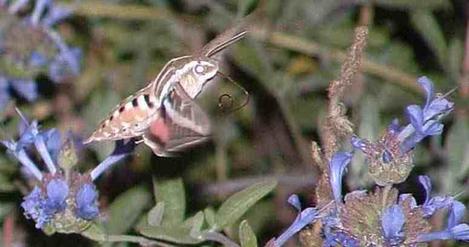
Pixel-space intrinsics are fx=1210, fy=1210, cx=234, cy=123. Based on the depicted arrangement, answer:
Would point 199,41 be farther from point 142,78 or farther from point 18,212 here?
point 18,212

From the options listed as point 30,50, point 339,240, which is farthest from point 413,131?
point 30,50

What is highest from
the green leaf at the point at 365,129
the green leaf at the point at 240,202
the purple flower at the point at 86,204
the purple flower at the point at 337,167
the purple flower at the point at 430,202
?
the purple flower at the point at 337,167

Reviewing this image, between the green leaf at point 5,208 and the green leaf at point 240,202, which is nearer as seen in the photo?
the green leaf at point 240,202

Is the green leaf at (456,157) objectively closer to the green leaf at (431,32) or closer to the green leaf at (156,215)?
the green leaf at (431,32)

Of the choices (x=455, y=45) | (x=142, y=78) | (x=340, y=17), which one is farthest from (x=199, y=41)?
(x=455, y=45)

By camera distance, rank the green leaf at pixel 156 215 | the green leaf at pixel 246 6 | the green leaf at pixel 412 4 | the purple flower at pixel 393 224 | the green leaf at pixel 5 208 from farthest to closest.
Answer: the green leaf at pixel 412 4 → the green leaf at pixel 5 208 → the green leaf at pixel 246 6 → the green leaf at pixel 156 215 → the purple flower at pixel 393 224

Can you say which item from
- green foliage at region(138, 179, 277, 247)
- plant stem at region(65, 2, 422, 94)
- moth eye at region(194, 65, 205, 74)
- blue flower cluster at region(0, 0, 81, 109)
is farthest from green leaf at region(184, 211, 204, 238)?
plant stem at region(65, 2, 422, 94)

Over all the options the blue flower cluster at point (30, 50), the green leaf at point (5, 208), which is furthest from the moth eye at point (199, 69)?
the blue flower cluster at point (30, 50)

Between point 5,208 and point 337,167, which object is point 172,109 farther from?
point 5,208
